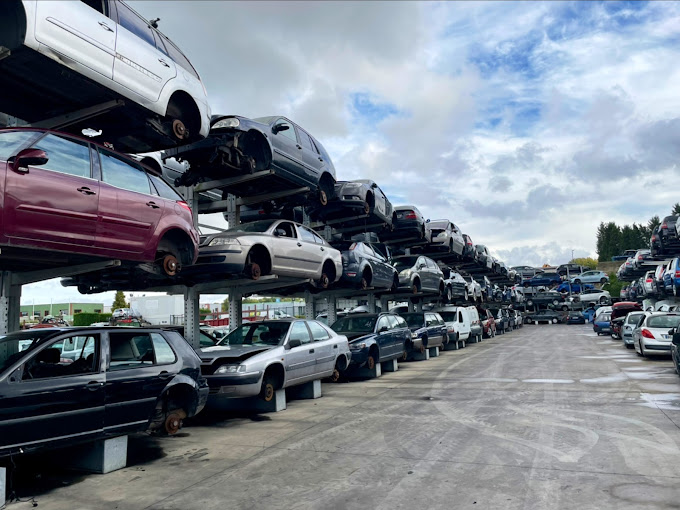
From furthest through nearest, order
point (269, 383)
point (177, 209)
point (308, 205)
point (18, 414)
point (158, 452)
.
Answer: point (308, 205)
point (269, 383)
point (177, 209)
point (158, 452)
point (18, 414)

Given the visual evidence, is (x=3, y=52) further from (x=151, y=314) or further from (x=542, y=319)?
(x=542, y=319)

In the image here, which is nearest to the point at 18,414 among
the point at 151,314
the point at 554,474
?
the point at 554,474

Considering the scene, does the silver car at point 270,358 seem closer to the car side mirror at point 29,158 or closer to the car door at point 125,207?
the car door at point 125,207

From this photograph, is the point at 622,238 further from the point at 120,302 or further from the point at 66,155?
the point at 66,155

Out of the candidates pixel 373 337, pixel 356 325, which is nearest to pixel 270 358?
pixel 373 337

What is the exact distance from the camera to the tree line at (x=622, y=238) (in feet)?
399

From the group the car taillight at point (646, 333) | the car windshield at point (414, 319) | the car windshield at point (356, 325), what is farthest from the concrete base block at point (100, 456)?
the car taillight at point (646, 333)

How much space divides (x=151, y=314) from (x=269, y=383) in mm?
36859

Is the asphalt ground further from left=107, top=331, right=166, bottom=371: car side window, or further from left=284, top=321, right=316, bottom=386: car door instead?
left=107, top=331, right=166, bottom=371: car side window

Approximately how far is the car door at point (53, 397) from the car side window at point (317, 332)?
4.83 meters

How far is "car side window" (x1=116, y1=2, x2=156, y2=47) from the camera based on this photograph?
6.26 metres

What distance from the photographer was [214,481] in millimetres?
5027

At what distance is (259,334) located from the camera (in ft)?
30.6

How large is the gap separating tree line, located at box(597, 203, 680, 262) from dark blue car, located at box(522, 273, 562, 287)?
75.1 m
